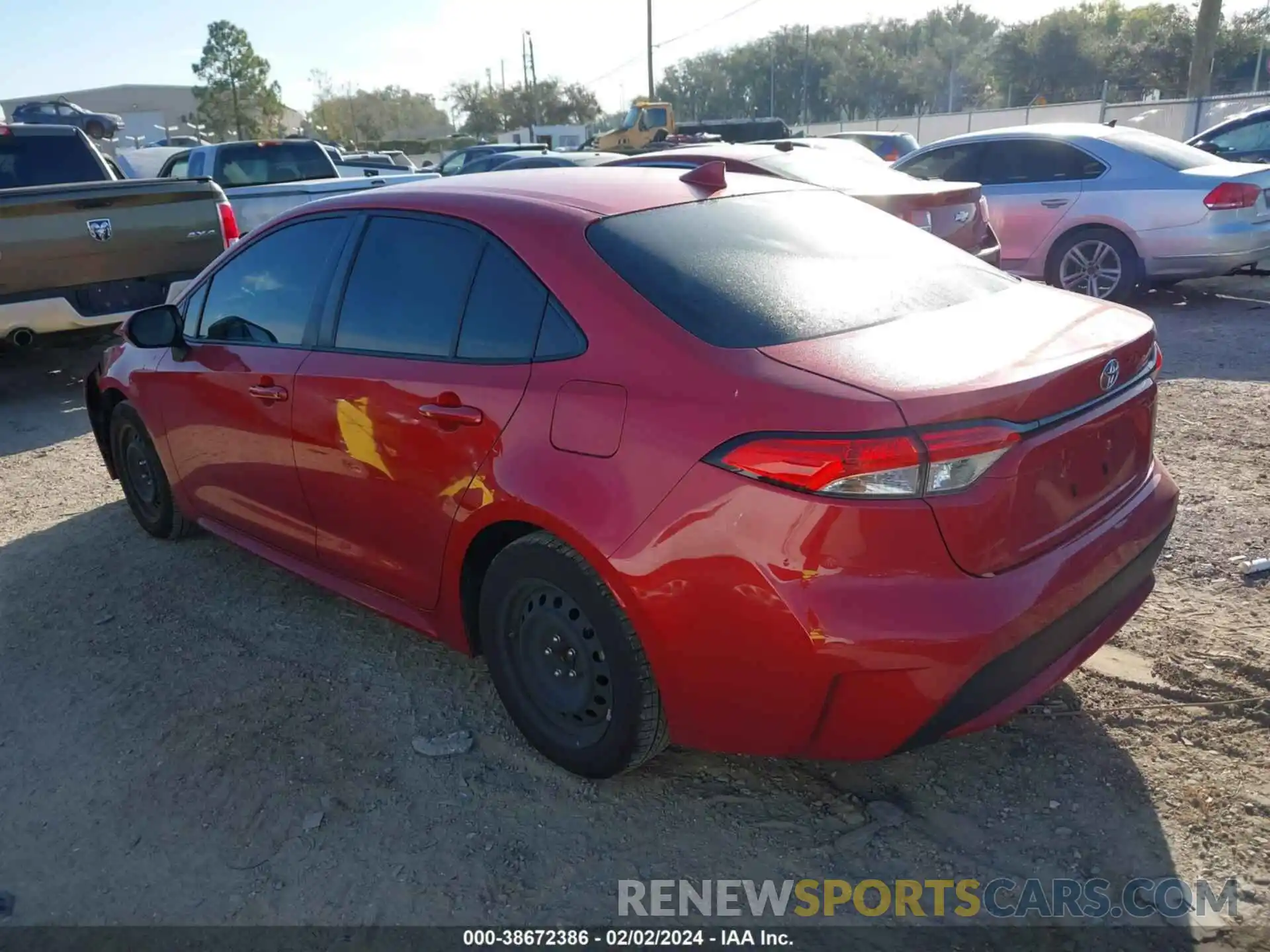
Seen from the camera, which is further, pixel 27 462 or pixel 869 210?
pixel 27 462

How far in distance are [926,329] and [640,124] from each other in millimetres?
30410

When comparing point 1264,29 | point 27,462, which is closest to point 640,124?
point 27,462

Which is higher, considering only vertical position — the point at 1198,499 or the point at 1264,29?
the point at 1264,29

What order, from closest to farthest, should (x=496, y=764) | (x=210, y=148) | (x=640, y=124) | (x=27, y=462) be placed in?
(x=496, y=764) < (x=27, y=462) < (x=210, y=148) < (x=640, y=124)

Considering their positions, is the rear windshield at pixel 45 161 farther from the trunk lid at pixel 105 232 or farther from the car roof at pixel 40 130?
the trunk lid at pixel 105 232

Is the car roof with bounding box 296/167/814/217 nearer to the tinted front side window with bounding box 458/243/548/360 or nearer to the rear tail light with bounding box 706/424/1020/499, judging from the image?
the tinted front side window with bounding box 458/243/548/360

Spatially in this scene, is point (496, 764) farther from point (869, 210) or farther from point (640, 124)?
point (640, 124)

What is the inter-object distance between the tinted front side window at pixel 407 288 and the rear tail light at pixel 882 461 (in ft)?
4.13

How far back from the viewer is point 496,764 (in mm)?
3117

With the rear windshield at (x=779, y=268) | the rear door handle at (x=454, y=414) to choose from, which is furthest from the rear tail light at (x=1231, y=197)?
the rear door handle at (x=454, y=414)

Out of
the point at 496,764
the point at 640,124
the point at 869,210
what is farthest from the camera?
the point at 640,124

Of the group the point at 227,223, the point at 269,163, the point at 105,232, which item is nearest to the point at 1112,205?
the point at 227,223
